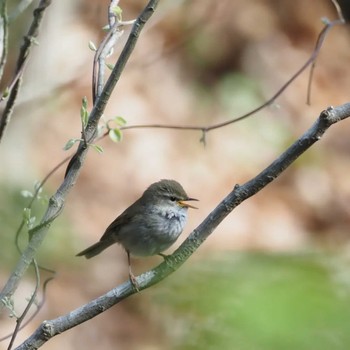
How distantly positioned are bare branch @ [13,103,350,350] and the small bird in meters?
1.35

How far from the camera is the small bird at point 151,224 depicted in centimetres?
379

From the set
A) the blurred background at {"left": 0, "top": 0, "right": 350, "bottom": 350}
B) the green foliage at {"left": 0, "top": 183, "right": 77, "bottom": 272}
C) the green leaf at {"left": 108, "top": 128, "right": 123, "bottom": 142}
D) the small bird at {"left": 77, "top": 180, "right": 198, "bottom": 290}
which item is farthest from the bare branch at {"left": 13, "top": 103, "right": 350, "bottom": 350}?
the green foliage at {"left": 0, "top": 183, "right": 77, "bottom": 272}

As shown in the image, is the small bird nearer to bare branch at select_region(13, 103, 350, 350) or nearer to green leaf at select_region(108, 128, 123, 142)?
green leaf at select_region(108, 128, 123, 142)

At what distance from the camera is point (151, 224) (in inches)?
153

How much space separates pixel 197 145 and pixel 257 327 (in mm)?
3295

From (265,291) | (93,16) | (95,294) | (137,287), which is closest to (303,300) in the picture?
(265,291)

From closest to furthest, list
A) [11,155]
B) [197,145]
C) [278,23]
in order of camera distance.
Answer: [11,155], [197,145], [278,23]

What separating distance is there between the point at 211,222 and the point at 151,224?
159 cm

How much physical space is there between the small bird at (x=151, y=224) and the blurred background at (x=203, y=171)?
964mm

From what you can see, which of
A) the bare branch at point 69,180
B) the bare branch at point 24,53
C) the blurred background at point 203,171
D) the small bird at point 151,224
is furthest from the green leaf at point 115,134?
the blurred background at point 203,171

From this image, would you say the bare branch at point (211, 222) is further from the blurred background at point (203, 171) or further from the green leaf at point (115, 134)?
the blurred background at point (203, 171)

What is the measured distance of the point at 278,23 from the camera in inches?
386

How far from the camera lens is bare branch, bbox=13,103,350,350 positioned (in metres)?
2.20

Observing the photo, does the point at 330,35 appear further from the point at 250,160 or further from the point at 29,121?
the point at 29,121
